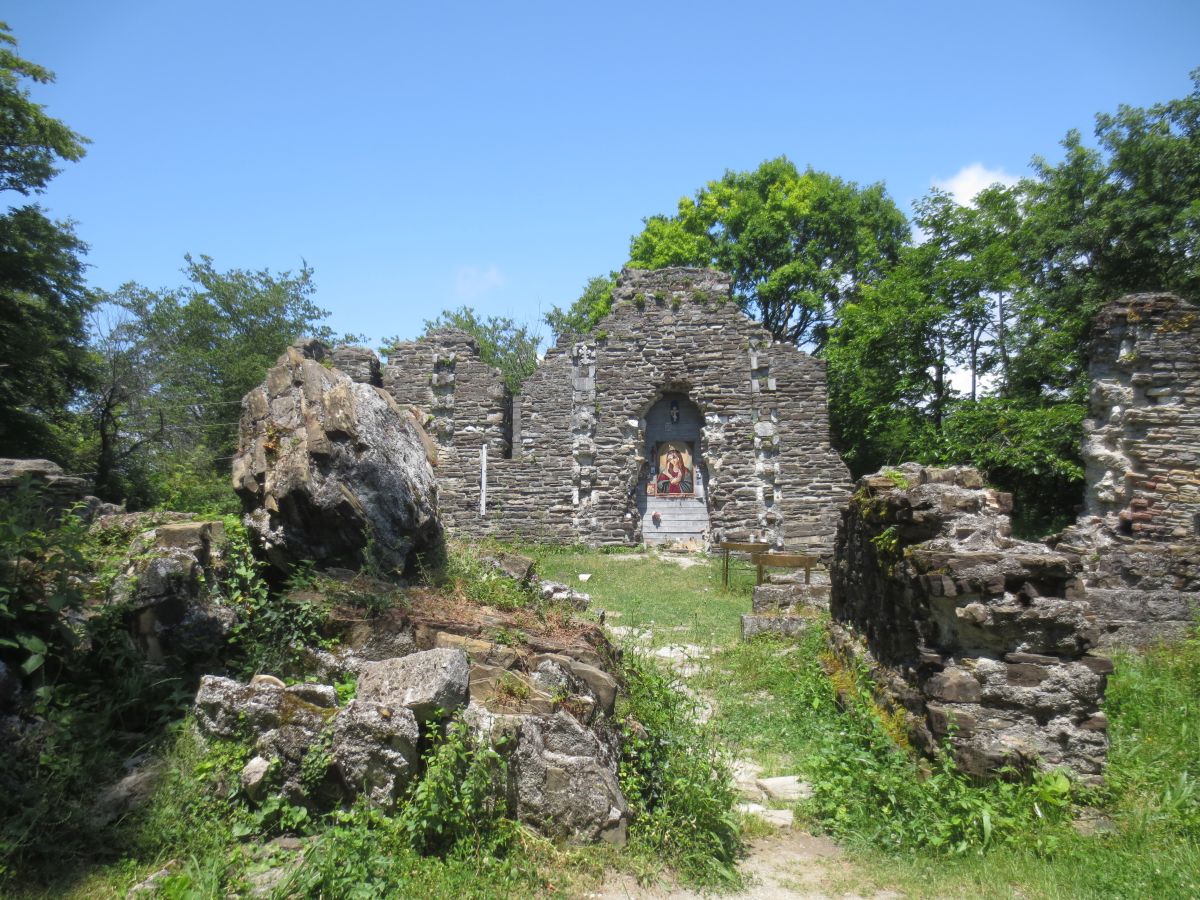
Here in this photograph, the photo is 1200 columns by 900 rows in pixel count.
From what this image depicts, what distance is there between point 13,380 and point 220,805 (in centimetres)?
1553

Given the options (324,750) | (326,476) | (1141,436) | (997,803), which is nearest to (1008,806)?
(997,803)

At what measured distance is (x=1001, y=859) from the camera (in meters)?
3.74

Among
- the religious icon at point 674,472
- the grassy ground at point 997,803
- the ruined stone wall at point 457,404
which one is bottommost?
the grassy ground at point 997,803

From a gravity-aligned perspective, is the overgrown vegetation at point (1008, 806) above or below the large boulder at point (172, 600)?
below

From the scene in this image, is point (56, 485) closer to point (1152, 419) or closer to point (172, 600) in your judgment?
point (172, 600)

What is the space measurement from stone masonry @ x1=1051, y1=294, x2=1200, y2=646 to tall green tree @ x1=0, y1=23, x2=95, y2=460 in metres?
18.3

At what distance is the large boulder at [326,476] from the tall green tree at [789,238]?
82.8ft

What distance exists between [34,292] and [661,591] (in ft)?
48.0

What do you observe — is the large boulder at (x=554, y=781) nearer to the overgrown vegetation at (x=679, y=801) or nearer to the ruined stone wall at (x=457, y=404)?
the overgrown vegetation at (x=679, y=801)

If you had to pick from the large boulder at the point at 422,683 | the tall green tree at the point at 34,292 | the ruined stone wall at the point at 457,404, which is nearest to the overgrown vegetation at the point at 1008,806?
the large boulder at the point at 422,683

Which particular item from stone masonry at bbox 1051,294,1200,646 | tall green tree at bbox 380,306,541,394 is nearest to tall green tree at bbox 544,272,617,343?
tall green tree at bbox 380,306,541,394

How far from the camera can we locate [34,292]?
15820 millimetres

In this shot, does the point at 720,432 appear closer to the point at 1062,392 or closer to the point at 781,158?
the point at 1062,392

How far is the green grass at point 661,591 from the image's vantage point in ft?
31.5
